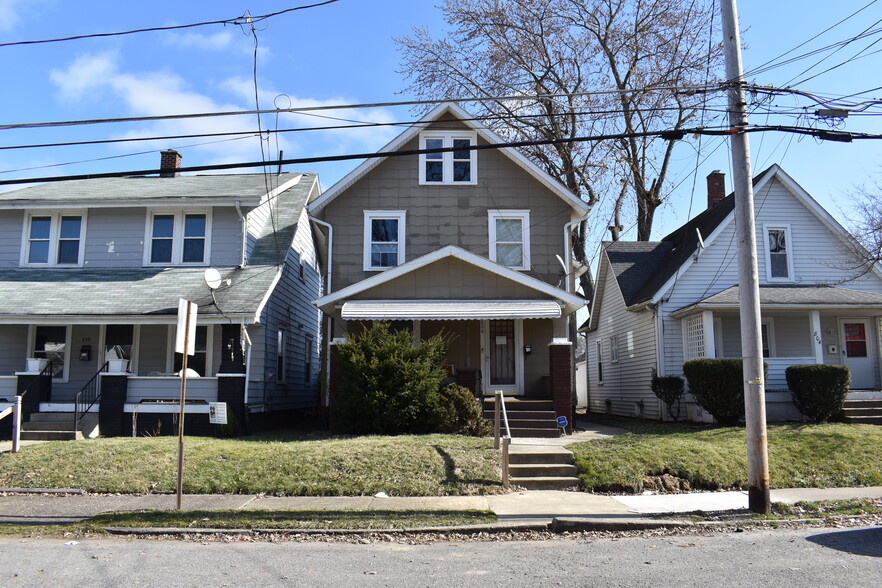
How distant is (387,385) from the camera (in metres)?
14.7

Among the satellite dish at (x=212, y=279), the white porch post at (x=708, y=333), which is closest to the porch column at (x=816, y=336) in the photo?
the white porch post at (x=708, y=333)

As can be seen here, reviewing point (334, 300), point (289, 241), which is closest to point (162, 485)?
point (334, 300)

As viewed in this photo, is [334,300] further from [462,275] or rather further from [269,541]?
[269,541]

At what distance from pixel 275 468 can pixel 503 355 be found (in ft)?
27.8

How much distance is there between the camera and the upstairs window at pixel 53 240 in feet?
65.0

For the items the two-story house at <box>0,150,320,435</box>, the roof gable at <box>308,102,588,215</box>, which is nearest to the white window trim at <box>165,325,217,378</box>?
the two-story house at <box>0,150,320,435</box>

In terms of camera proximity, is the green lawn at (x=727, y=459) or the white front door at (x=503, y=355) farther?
the white front door at (x=503, y=355)

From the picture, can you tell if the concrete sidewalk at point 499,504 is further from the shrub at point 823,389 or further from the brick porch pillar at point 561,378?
the shrub at point 823,389

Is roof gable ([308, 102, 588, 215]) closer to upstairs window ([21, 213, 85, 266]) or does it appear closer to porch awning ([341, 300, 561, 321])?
porch awning ([341, 300, 561, 321])

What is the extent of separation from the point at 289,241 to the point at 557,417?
9.47 meters

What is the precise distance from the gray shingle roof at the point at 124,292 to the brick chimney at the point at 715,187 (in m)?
15.5

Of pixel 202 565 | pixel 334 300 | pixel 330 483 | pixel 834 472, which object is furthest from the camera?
pixel 334 300

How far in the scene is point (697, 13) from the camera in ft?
89.2

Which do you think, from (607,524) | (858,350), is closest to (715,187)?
(858,350)
